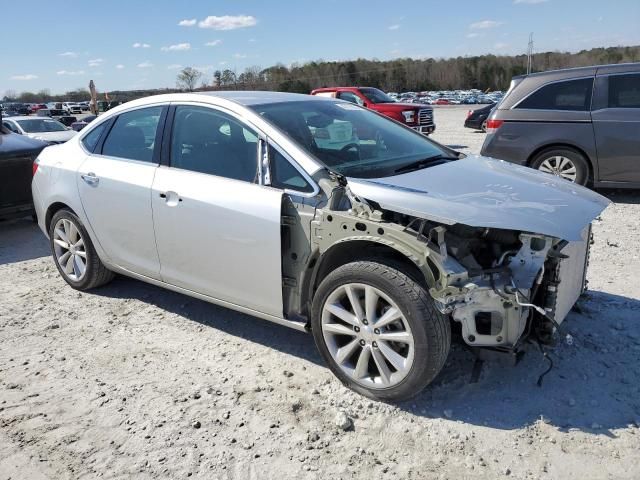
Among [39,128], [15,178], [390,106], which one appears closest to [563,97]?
[15,178]

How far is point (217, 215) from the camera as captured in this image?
3.59 meters

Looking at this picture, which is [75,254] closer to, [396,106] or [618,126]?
[618,126]

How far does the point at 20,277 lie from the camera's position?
5.69 meters

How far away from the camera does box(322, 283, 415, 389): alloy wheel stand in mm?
3033

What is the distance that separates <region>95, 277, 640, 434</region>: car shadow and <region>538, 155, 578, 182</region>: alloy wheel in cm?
382

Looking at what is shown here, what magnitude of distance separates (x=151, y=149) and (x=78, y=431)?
2041 millimetres

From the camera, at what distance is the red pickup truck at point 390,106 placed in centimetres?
1574

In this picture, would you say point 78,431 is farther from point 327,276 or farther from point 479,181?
point 479,181

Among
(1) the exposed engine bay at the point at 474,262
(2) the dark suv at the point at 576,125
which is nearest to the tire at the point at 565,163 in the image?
(2) the dark suv at the point at 576,125

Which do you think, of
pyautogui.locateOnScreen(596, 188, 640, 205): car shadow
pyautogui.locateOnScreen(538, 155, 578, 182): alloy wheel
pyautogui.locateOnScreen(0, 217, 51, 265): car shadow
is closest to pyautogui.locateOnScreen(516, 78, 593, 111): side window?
pyautogui.locateOnScreen(538, 155, 578, 182): alloy wheel

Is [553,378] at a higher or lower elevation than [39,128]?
lower

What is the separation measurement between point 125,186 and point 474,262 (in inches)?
103

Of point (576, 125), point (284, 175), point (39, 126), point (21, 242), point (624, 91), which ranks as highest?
point (624, 91)

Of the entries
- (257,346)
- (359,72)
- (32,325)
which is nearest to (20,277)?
(32,325)
